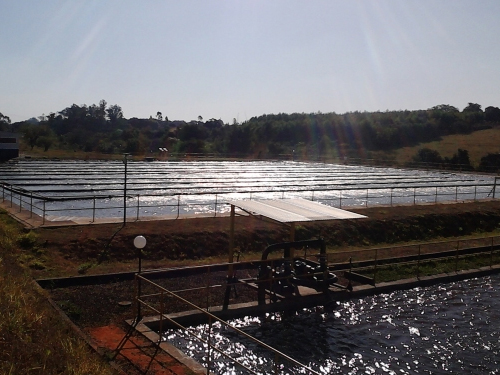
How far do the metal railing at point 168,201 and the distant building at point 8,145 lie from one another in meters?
28.3

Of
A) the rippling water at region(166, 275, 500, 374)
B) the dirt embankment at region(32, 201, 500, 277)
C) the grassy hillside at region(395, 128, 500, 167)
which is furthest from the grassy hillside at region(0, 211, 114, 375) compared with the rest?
the grassy hillside at region(395, 128, 500, 167)

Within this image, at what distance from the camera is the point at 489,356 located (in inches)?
480

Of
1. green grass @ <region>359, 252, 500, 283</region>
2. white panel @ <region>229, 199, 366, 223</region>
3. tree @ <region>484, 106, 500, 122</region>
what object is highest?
tree @ <region>484, 106, 500, 122</region>

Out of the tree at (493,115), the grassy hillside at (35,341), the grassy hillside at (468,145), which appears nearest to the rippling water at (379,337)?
the grassy hillside at (35,341)

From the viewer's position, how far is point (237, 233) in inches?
862

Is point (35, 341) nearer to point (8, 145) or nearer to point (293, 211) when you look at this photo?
point (293, 211)

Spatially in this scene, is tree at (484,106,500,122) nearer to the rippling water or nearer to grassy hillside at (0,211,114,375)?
the rippling water

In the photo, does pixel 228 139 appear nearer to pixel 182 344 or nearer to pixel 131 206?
pixel 131 206

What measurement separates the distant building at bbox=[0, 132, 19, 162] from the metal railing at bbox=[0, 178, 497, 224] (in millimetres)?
28306

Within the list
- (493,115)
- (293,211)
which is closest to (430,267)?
(293,211)

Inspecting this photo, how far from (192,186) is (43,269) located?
25.4 meters

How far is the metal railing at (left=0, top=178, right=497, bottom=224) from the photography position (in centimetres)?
2467

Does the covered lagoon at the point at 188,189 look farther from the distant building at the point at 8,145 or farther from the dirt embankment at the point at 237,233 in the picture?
the distant building at the point at 8,145

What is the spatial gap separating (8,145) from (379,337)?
5643cm
